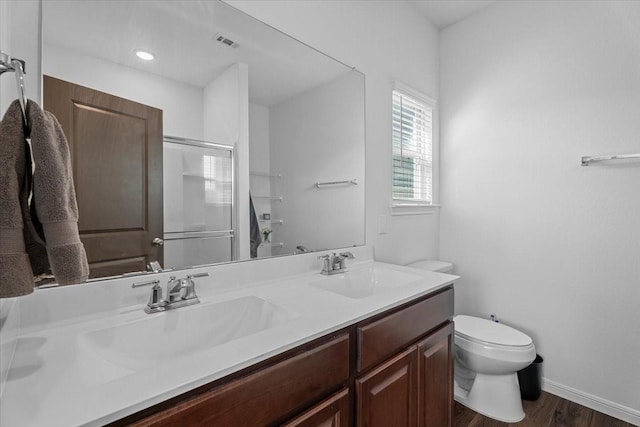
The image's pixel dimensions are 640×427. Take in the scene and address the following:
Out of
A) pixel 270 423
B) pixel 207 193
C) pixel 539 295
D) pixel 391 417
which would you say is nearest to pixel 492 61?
pixel 539 295

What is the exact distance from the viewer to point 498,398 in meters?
1.75

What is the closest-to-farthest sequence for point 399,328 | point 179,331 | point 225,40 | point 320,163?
point 179,331 < point 399,328 < point 225,40 < point 320,163

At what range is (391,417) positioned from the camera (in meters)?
1.10

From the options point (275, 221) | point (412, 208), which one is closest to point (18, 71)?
point (275, 221)

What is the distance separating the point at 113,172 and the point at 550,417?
8.39 ft

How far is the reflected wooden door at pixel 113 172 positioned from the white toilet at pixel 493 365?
1.77m

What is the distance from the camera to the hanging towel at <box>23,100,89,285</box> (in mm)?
491

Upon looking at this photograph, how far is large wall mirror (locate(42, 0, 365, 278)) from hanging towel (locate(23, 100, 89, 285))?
50cm

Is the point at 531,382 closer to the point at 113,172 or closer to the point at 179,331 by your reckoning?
the point at 179,331

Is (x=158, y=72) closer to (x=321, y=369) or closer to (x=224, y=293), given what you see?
(x=224, y=293)

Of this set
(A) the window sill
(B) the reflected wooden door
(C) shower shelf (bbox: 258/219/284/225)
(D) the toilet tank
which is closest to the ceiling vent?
(B) the reflected wooden door

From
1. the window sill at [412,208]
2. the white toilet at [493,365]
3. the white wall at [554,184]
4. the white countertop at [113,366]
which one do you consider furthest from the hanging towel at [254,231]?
the white wall at [554,184]

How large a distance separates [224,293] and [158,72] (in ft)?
2.87

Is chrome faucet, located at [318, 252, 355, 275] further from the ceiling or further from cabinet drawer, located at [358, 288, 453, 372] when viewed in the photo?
the ceiling
